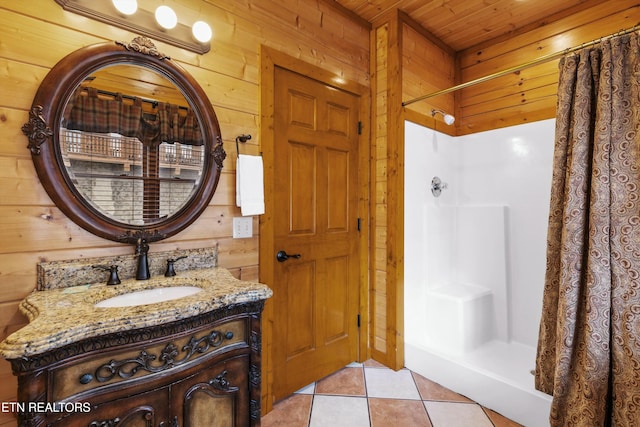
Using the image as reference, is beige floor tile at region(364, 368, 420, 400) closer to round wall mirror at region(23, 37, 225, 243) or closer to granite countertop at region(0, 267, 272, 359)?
granite countertop at region(0, 267, 272, 359)

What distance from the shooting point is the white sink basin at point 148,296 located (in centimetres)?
117

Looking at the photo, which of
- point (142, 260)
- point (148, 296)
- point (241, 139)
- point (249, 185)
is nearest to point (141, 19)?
point (241, 139)

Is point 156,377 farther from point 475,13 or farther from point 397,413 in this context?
point 475,13

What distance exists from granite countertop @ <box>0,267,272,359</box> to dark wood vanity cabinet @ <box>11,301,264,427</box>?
0.14ft

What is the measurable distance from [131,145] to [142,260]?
0.51 meters

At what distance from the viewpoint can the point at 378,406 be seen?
6.26 ft

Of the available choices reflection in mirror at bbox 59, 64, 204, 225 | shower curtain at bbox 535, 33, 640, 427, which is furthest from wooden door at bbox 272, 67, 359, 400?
shower curtain at bbox 535, 33, 640, 427

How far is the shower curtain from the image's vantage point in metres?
1.30

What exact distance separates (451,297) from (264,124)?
190cm

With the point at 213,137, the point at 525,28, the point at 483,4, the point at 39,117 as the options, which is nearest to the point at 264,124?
the point at 213,137

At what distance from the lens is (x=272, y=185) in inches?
73.7

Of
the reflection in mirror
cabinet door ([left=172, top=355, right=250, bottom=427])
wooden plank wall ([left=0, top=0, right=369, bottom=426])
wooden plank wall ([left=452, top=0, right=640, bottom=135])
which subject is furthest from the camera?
wooden plank wall ([left=452, top=0, right=640, bottom=135])

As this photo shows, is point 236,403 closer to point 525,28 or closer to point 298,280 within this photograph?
point 298,280

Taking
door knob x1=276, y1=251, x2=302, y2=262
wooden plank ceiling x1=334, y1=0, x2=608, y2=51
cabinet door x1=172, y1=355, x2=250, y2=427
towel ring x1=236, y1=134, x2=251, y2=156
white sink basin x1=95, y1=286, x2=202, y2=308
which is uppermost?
wooden plank ceiling x1=334, y1=0, x2=608, y2=51
